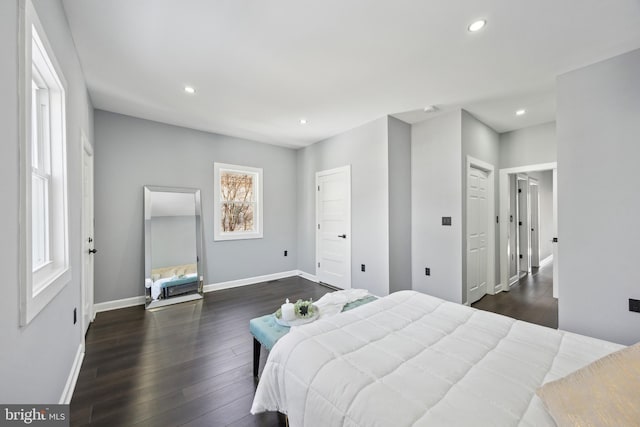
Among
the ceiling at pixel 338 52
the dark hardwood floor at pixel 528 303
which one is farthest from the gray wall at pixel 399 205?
the dark hardwood floor at pixel 528 303

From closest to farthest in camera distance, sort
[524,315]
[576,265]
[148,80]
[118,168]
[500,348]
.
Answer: [500,348], [576,265], [148,80], [524,315], [118,168]

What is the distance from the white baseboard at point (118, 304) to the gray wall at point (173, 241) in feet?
1.67

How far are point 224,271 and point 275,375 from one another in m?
3.39

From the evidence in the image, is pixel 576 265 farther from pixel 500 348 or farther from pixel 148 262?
pixel 148 262

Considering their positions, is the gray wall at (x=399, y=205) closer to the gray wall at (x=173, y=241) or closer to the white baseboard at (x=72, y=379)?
the gray wall at (x=173, y=241)

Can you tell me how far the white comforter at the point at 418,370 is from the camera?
0.91 m

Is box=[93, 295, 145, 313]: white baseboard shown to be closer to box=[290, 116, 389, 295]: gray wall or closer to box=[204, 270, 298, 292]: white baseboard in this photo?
box=[204, 270, 298, 292]: white baseboard

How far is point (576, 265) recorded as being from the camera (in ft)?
8.05

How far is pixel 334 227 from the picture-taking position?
4.53 m

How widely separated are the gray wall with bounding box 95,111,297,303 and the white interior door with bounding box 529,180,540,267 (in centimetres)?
568

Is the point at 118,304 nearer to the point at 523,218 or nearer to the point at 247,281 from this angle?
the point at 247,281

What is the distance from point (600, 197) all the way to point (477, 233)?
5.02 ft

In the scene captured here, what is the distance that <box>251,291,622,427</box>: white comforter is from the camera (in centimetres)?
91

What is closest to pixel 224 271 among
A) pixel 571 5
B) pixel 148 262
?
pixel 148 262
